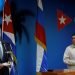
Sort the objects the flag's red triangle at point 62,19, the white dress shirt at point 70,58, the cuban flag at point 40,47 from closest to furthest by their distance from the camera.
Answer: the white dress shirt at point 70,58, the cuban flag at point 40,47, the flag's red triangle at point 62,19

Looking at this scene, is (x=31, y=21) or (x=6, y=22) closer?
(x=6, y=22)

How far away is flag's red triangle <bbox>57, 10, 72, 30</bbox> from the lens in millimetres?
6330

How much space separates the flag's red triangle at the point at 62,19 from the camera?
6330 millimetres

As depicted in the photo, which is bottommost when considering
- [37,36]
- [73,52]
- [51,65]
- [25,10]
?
[51,65]

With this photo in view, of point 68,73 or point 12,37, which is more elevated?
point 12,37

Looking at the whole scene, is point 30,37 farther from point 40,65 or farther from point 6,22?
point 40,65

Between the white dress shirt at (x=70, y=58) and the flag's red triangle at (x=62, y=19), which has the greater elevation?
the flag's red triangle at (x=62, y=19)

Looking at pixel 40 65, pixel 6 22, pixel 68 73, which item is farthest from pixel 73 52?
pixel 6 22

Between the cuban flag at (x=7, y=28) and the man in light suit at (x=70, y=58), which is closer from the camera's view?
the man in light suit at (x=70, y=58)

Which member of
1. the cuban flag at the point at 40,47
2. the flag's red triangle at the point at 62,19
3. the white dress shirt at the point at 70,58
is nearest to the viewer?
the white dress shirt at the point at 70,58

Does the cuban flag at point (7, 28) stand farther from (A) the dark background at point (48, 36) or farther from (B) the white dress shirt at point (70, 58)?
(B) the white dress shirt at point (70, 58)

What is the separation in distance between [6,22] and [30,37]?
0.72 meters

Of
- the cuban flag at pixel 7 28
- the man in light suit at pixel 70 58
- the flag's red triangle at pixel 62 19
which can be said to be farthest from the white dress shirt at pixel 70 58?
the flag's red triangle at pixel 62 19

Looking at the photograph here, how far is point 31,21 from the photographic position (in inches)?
237
